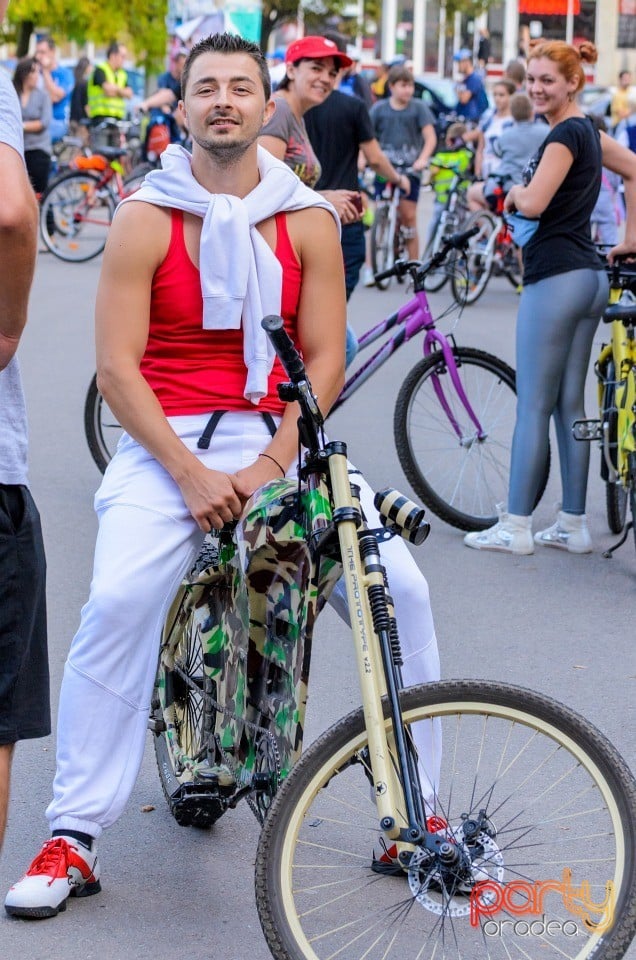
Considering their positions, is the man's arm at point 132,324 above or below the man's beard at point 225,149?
below

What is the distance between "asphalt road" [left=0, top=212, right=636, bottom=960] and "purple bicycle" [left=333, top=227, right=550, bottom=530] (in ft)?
0.65

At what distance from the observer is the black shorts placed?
9.97ft

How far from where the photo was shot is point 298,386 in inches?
119

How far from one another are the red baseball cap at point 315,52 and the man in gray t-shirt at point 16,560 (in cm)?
446

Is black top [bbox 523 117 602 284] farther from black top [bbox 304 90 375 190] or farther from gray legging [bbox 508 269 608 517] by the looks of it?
black top [bbox 304 90 375 190]

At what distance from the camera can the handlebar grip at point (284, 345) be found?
2.98 metres

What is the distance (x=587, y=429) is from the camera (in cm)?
630

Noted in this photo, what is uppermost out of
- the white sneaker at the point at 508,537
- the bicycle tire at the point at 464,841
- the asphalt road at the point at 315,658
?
the bicycle tire at the point at 464,841

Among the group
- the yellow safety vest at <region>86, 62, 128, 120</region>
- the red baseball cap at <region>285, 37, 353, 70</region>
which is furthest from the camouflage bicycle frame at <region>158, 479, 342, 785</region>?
the yellow safety vest at <region>86, 62, 128, 120</region>

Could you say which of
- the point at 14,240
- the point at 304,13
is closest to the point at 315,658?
the point at 14,240

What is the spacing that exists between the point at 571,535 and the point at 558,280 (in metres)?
1.12

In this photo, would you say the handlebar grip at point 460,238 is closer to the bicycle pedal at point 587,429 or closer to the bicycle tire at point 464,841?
the bicycle pedal at point 587,429

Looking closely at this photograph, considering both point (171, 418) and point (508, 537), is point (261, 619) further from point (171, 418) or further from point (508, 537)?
point (508, 537)

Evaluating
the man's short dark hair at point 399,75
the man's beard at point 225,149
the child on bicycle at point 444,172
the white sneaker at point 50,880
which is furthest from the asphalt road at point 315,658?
the man's short dark hair at point 399,75
